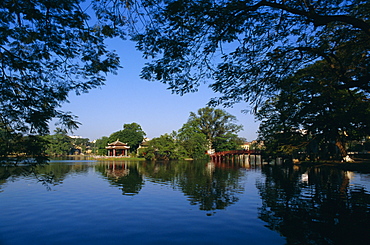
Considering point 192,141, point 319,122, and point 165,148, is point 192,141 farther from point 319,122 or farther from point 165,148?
point 319,122

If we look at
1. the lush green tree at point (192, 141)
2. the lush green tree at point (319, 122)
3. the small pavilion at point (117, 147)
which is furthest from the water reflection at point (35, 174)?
the small pavilion at point (117, 147)

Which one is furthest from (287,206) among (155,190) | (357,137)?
(357,137)

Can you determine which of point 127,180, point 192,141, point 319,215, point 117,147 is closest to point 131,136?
point 117,147

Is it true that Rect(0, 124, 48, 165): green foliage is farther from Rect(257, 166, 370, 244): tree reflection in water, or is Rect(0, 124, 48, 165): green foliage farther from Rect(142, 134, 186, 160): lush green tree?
Rect(142, 134, 186, 160): lush green tree

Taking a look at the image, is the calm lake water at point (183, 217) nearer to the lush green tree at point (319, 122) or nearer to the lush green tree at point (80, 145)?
the lush green tree at point (319, 122)

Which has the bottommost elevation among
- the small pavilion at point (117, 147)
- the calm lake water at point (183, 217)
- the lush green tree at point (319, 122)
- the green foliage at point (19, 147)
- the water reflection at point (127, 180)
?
the water reflection at point (127, 180)

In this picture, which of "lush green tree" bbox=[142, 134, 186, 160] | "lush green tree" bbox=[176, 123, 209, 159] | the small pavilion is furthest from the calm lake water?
the small pavilion

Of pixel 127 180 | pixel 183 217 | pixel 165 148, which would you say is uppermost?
pixel 165 148

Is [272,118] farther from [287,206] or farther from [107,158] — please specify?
[107,158]

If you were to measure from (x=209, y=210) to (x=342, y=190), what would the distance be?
8549 mm

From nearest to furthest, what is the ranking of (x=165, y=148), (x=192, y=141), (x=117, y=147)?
1. (x=165, y=148)
2. (x=192, y=141)
3. (x=117, y=147)

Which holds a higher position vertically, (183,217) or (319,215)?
(319,215)

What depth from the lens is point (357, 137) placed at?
81.0ft

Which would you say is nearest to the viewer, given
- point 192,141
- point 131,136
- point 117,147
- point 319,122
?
point 319,122
